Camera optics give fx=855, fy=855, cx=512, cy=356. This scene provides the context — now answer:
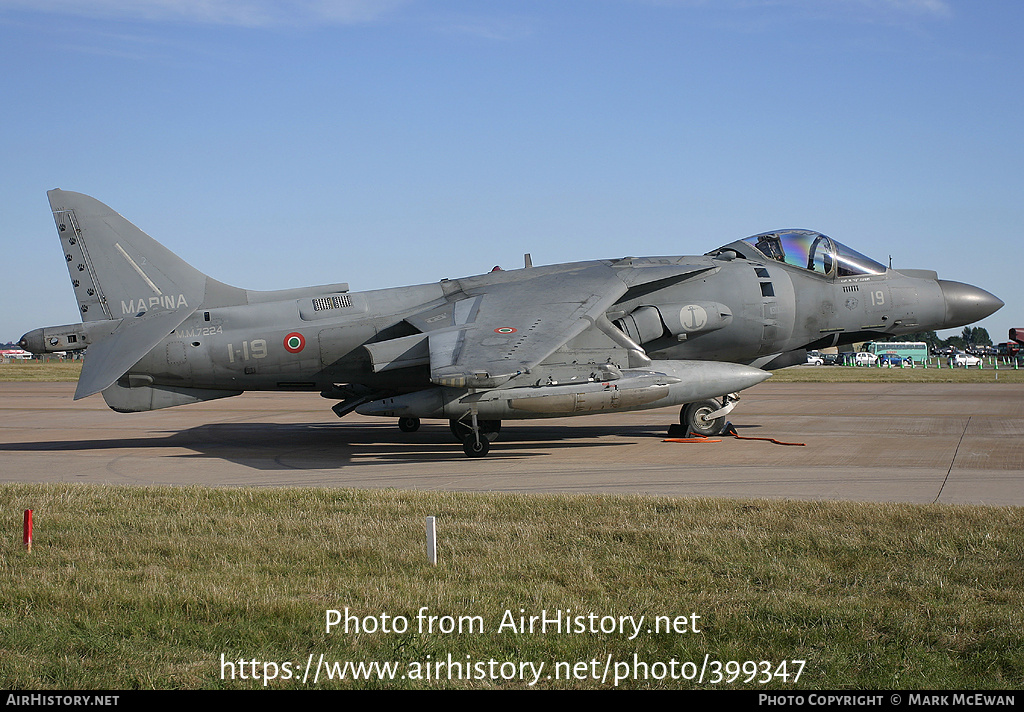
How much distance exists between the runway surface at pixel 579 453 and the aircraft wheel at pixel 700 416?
1.74 feet

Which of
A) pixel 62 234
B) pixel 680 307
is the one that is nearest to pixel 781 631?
pixel 680 307

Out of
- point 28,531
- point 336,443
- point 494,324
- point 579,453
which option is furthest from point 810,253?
point 28,531

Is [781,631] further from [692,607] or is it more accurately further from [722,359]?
[722,359]

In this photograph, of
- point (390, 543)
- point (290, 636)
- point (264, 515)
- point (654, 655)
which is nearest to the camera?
point (654, 655)

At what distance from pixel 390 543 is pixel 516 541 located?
1173 millimetres

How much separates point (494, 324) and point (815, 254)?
6.89 metres

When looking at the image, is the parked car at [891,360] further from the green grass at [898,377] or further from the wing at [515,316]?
the wing at [515,316]

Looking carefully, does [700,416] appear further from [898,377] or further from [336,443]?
[898,377]

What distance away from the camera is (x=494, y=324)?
540 inches

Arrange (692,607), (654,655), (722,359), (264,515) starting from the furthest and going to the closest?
1. (722,359)
2. (264,515)
3. (692,607)
4. (654,655)

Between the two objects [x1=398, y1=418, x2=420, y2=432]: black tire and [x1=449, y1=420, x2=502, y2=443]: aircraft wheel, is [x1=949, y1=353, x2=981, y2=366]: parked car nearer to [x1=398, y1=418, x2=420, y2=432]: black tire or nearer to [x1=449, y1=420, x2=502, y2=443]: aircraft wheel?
[x1=398, y1=418, x2=420, y2=432]: black tire

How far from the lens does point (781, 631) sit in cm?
550

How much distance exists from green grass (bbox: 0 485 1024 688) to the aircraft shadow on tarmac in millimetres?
5061

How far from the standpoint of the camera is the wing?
1230 centimetres
